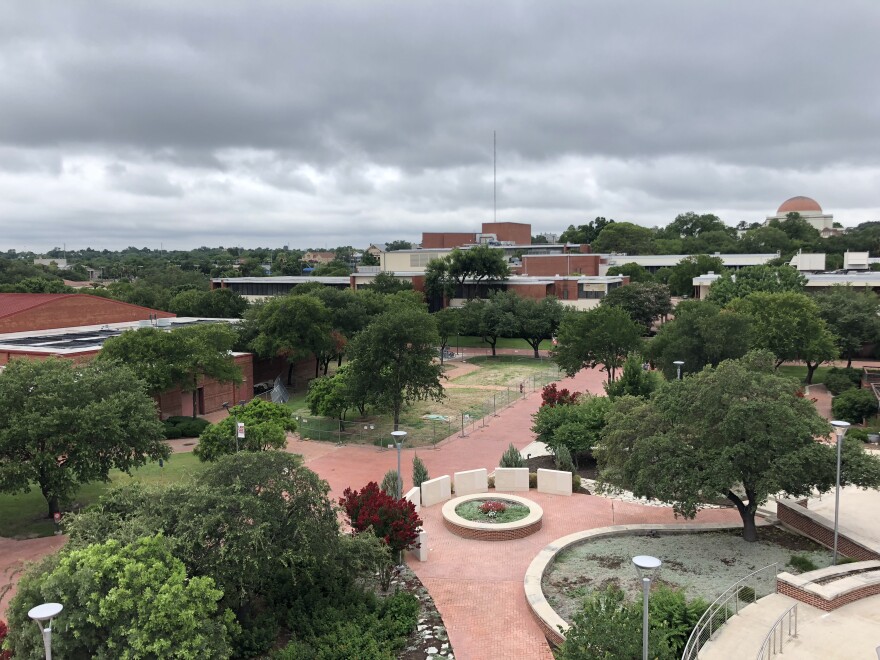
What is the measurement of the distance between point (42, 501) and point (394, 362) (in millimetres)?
15419

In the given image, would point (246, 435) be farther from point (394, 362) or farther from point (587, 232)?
point (587, 232)

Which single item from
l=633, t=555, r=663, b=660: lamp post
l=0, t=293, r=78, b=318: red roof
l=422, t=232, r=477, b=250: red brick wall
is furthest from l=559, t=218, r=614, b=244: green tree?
l=633, t=555, r=663, b=660: lamp post

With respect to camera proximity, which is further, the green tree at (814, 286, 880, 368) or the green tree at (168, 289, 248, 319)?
the green tree at (168, 289, 248, 319)

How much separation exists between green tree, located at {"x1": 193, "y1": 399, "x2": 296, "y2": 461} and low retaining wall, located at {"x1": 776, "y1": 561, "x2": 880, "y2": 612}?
1798cm

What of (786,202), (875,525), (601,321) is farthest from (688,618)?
(786,202)

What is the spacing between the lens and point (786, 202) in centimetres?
17450

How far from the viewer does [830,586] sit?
44.4ft

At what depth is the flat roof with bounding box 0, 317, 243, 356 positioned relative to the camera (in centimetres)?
3511

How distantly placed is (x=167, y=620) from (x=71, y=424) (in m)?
11.7

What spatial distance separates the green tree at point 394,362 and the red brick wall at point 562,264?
6180cm

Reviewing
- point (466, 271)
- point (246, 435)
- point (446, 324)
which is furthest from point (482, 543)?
point (466, 271)

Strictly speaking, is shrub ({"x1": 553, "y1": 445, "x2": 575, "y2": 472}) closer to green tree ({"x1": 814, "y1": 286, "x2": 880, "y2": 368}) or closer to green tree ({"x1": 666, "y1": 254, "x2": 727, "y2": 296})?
green tree ({"x1": 814, "y1": 286, "x2": 880, "y2": 368})

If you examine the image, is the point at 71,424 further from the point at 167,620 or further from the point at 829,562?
the point at 829,562

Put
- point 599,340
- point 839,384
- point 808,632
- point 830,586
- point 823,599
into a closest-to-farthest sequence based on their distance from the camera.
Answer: point 808,632, point 823,599, point 830,586, point 839,384, point 599,340
